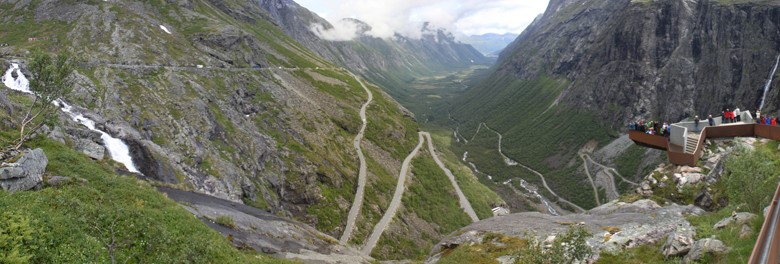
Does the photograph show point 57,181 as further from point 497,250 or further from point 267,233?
point 497,250

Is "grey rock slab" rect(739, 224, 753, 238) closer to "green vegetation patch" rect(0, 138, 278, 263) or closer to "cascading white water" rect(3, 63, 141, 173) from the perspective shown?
"green vegetation patch" rect(0, 138, 278, 263)

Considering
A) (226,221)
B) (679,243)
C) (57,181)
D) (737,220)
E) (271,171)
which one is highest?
(737,220)

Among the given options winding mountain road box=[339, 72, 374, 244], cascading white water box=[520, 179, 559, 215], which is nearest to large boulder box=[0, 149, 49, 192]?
winding mountain road box=[339, 72, 374, 244]

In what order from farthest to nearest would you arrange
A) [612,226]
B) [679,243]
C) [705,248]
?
[612,226] → [679,243] → [705,248]

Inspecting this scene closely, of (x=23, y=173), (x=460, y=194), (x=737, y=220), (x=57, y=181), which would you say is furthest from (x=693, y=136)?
(x=460, y=194)

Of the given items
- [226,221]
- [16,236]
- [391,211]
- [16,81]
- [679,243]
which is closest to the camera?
[16,236]

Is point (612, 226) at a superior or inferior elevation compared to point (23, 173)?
inferior

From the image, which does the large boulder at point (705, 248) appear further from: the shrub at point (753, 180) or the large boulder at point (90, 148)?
the large boulder at point (90, 148)

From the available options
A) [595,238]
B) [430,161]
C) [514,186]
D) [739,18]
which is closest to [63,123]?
[595,238]

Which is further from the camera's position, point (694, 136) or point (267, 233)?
point (694, 136)

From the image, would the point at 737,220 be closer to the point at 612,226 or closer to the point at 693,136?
the point at 612,226
